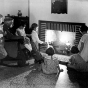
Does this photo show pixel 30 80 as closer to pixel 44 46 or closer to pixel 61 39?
pixel 61 39

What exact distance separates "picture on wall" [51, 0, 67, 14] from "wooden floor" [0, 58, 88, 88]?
6.73ft

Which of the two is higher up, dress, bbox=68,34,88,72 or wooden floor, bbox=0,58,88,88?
dress, bbox=68,34,88,72

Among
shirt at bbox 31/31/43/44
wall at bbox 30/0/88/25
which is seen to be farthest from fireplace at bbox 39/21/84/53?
shirt at bbox 31/31/43/44

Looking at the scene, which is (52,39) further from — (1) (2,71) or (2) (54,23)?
(1) (2,71)

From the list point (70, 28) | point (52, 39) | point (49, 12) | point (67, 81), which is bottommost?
point (67, 81)

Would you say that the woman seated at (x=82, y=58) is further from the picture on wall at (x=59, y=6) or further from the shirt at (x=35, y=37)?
the picture on wall at (x=59, y=6)

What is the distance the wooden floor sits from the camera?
10.3ft

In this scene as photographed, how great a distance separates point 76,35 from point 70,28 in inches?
10.6

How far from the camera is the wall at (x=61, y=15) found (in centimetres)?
511

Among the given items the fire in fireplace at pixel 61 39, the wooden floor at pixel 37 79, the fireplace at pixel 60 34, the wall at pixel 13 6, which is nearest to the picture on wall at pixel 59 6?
the fireplace at pixel 60 34

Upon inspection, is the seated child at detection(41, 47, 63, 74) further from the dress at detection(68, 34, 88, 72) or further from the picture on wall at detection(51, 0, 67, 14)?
the picture on wall at detection(51, 0, 67, 14)

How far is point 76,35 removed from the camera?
5.33 meters

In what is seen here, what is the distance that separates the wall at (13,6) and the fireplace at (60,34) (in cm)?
89

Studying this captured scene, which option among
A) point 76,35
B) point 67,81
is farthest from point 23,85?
point 76,35
